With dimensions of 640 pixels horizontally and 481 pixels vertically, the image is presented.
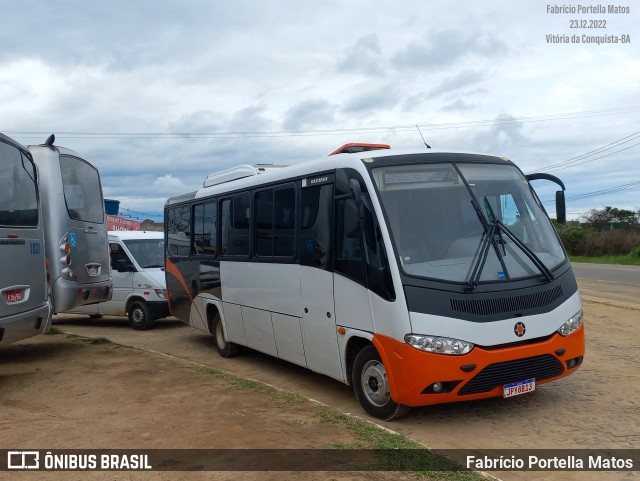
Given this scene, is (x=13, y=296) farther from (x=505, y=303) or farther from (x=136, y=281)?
(x=136, y=281)

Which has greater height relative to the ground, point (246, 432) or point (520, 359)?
point (520, 359)

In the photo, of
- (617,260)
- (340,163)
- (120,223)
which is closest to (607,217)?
(617,260)

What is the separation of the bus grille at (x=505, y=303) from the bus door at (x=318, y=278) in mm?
1679

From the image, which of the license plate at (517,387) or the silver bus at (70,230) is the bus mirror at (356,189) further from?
the silver bus at (70,230)

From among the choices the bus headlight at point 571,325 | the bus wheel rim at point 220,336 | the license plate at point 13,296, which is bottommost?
the bus wheel rim at point 220,336

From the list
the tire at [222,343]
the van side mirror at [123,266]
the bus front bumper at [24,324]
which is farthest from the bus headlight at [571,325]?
the van side mirror at [123,266]

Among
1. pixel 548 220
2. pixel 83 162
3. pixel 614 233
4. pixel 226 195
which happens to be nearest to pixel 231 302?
pixel 226 195

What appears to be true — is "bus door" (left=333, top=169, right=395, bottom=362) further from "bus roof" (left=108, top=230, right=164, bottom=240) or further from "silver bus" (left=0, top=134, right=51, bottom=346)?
"bus roof" (left=108, top=230, right=164, bottom=240)

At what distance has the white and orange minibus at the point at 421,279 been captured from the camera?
19.9 ft

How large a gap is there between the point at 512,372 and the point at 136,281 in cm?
1057

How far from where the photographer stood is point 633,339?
10570 millimetres

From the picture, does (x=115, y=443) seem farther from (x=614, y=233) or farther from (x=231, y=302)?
(x=614, y=233)

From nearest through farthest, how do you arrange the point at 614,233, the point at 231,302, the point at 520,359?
1. the point at 520,359
2. the point at 231,302
3. the point at 614,233

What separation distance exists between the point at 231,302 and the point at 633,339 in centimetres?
648
